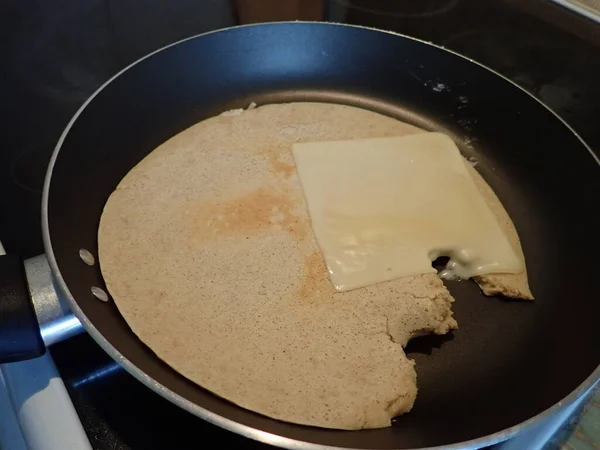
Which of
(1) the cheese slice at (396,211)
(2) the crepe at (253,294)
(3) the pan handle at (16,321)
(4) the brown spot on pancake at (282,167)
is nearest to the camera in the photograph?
(3) the pan handle at (16,321)

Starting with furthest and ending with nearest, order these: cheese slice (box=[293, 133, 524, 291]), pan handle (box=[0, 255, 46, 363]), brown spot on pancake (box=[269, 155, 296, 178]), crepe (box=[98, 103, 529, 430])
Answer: brown spot on pancake (box=[269, 155, 296, 178]) < cheese slice (box=[293, 133, 524, 291]) < crepe (box=[98, 103, 529, 430]) < pan handle (box=[0, 255, 46, 363])

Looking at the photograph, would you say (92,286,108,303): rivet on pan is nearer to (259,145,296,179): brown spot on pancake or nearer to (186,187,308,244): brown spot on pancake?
(186,187,308,244): brown spot on pancake

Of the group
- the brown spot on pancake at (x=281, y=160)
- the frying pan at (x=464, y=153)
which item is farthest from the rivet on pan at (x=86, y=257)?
the brown spot on pancake at (x=281, y=160)

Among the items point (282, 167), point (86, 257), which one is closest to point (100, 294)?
point (86, 257)

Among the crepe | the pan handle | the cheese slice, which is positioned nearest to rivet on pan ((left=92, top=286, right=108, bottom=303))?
the crepe

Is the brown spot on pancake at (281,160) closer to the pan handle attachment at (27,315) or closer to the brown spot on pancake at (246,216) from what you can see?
the brown spot on pancake at (246,216)

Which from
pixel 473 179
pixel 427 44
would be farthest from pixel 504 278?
pixel 427 44
